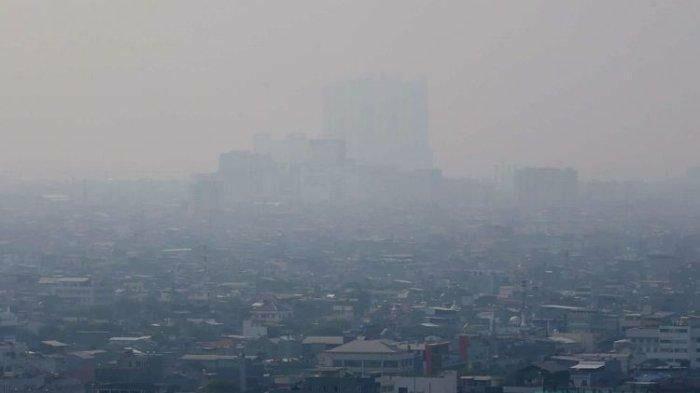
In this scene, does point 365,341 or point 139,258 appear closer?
point 365,341

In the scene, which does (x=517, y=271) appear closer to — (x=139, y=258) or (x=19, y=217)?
(x=139, y=258)

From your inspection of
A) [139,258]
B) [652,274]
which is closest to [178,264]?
[139,258]

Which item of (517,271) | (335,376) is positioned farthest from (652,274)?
(335,376)

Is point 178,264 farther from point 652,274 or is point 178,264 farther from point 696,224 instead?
point 696,224

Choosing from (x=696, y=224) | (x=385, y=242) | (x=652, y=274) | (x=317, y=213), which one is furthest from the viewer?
(x=317, y=213)

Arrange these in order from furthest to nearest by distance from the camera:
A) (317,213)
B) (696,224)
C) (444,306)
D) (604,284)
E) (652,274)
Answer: (317,213), (696,224), (652,274), (604,284), (444,306)

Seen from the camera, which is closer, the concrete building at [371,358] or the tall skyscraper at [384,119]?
the concrete building at [371,358]

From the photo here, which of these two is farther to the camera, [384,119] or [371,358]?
[384,119]

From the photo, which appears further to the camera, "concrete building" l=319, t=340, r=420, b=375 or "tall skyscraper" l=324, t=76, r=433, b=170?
"tall skyscraper" l=324, t=76, r=433, b=170
